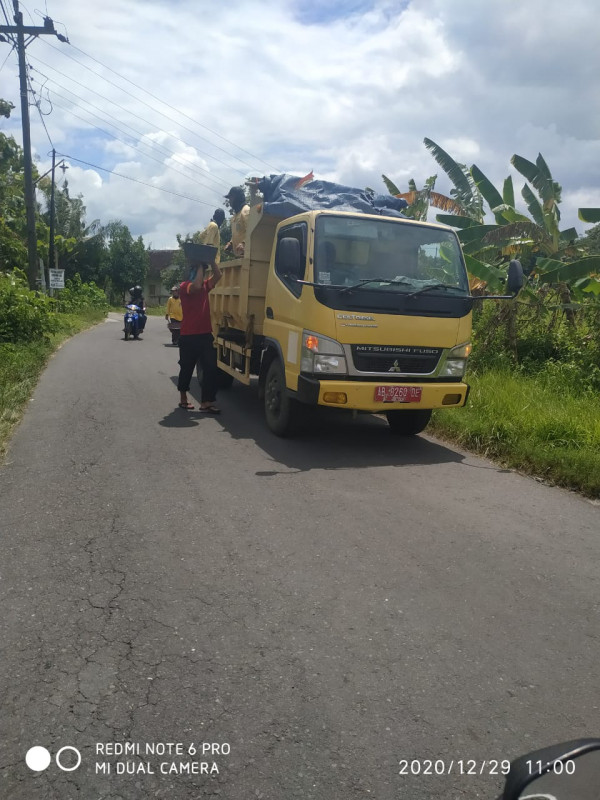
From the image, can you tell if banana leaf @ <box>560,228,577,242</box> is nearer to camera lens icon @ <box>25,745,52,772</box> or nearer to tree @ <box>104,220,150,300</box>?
camera lens icon @ <box>25,745,52,772</box>

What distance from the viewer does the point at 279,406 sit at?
720 cm

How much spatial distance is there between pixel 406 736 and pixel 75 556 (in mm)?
2350

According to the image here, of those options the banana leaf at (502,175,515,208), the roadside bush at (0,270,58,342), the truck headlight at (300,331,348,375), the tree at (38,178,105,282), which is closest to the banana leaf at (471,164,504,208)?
the banana leaf at (502,175,515,208)

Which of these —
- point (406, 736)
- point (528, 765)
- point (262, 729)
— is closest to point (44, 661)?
point (262, 729)

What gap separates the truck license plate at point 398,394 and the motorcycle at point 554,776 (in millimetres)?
5072

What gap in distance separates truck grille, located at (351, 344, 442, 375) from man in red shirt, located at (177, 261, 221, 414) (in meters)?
2.77

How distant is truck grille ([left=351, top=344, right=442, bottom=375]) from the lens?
6.35m

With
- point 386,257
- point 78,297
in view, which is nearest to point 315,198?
point 386,257

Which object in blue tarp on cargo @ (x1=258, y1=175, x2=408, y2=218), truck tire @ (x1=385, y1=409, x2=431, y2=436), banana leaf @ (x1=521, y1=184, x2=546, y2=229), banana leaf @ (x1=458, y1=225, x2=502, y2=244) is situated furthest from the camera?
banana leaf @ (x1=521, y1=184, x2=546, y2=229)

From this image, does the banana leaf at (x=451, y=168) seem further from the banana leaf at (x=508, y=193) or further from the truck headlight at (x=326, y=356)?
the truck headlight at (x=326, y=356)

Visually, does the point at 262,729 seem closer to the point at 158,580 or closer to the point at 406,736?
the point at 406,736

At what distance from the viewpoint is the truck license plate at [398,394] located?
640 centimetres

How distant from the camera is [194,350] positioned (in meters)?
8.61

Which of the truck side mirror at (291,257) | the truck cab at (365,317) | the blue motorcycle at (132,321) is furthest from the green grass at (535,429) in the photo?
the blue motorcycle at (132,321)
